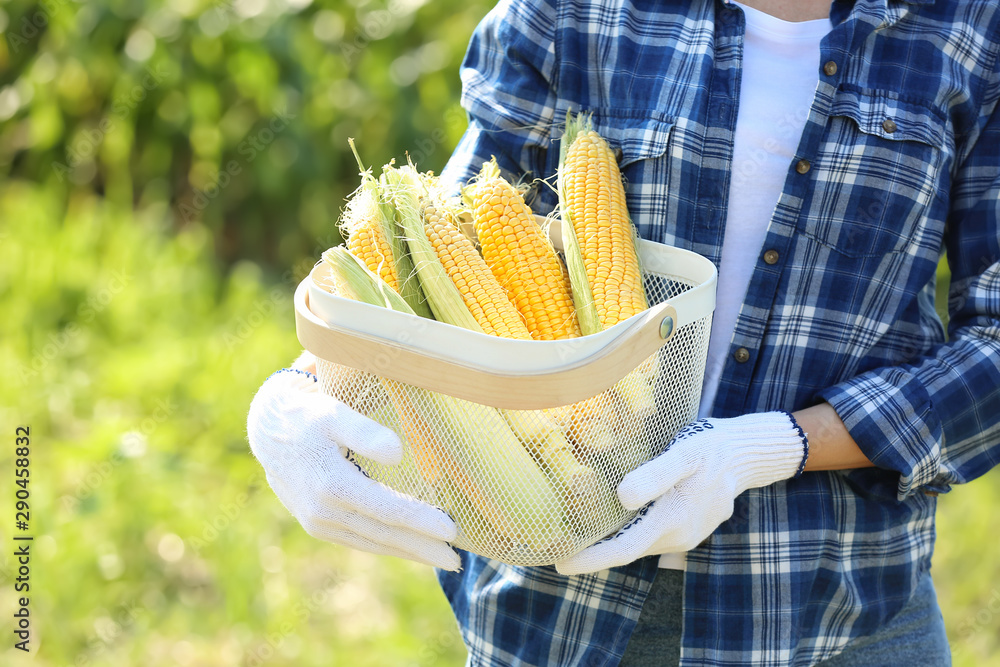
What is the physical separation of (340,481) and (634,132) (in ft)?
1.97

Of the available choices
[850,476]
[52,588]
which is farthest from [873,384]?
[52,588]

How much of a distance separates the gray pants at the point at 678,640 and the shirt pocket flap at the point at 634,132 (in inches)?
22.2

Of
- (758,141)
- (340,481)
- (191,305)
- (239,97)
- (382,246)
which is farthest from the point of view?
(239,97)

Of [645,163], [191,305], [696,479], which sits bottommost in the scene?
[191,305]

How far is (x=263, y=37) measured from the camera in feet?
13.5

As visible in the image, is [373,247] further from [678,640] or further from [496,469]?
[678,640]

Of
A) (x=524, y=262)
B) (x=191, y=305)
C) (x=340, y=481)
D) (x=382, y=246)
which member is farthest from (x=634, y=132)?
(x=191, y=305)

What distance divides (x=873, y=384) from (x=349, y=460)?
0.66 m

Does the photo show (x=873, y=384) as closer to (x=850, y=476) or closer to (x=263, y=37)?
(x=850, y=476)

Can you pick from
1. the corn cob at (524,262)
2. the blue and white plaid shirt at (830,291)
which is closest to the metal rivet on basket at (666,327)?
the corn cob at (524,262)

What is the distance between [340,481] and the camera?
984 millimetres

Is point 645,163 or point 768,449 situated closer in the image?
point 768,449

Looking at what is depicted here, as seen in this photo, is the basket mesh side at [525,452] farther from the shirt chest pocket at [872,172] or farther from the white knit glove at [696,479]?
the shirt chest pocket at [872,172]

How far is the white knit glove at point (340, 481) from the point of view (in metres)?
0.97
